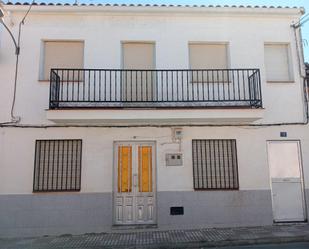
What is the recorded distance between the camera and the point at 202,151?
859 cm

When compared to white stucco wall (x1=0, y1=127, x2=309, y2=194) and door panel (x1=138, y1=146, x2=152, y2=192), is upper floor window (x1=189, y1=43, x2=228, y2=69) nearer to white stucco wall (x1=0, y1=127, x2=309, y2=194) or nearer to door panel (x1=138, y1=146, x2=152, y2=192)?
white stucco wall (x1=0, y1=127, x2=309, y2=194)

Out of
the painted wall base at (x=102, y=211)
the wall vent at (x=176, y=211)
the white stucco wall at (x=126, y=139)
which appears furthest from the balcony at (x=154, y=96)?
the wall vent at (x=176, y=211)

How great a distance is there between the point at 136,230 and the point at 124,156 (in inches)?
81.2

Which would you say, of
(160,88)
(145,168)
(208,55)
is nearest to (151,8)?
(208,55)

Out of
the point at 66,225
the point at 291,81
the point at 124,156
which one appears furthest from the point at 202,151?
the point at 66,225

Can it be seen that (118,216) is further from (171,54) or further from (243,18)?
(243,18)

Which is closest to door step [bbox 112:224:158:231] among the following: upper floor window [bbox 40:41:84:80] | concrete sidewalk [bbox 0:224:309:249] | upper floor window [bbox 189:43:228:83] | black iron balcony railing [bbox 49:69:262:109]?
concrete sidewalk [bbox 0:224:309:249]

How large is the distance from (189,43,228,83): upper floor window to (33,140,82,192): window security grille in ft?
13.6

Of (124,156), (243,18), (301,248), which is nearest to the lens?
(301,248)

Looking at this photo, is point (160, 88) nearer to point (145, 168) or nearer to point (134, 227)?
point (145, 168)

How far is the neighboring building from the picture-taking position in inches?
317

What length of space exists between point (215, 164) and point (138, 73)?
3.55 meters

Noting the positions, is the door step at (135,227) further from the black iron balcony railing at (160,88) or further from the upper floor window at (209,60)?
the upper floor window at (209,60)

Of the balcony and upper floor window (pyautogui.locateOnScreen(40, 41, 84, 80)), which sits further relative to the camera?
upper floor window (pyautogui.locateOnScreen(40, 41, 84, 80))
